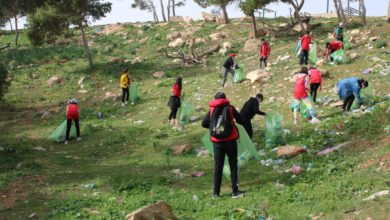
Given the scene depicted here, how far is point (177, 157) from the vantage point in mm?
10930

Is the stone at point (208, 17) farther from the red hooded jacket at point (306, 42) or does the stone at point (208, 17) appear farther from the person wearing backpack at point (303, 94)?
the person wearing backpack at point (303, 94)

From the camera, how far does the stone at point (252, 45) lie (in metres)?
27.5

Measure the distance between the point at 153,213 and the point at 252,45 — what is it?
2313 cm

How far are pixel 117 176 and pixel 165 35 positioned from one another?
1055 inches

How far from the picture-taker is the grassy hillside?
21.4 ft

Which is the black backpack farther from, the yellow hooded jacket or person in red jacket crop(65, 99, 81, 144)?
the yellow hooded jacket

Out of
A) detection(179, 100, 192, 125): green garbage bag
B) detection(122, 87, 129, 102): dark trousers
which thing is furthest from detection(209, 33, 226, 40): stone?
detection(179, 100, 192, 125): green garbage bag

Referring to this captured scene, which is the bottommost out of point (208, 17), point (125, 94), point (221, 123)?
point (125, 94)

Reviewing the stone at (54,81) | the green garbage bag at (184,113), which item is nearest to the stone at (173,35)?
the stone at (54,81)

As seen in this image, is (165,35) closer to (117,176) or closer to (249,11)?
(249,11)

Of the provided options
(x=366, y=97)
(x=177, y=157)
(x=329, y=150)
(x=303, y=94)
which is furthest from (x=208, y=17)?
(x=329, y=150)

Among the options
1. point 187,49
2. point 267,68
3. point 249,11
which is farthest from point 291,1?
point 267,68

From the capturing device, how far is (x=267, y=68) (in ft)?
65.2

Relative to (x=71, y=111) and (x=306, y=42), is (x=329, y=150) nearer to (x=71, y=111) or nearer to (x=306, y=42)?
(x=71, y=111)
